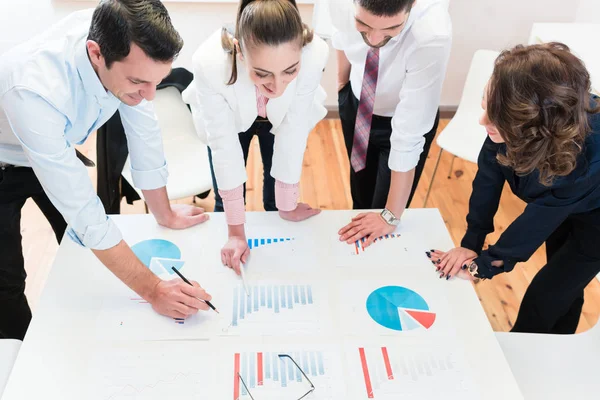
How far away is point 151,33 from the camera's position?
1.00 meters

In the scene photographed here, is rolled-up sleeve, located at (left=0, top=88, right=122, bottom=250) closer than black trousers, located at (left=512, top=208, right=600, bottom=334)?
Yes

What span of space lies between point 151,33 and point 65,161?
1.02ft

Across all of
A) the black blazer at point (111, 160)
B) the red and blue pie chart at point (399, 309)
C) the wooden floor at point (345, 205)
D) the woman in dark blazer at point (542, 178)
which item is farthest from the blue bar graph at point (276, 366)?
the wooden floor at point (345, 205)

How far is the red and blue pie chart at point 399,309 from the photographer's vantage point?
1.20 meters

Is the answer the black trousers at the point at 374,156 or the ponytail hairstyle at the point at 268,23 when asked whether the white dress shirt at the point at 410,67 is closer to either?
the black trousers at the point at 374,156

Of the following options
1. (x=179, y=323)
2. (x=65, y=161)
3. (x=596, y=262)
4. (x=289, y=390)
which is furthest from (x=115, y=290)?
(x=596, y=262)

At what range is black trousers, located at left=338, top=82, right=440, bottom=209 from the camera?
169 centimetres

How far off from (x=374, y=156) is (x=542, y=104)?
791 mm

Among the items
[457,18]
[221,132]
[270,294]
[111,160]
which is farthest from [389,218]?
[457,18]

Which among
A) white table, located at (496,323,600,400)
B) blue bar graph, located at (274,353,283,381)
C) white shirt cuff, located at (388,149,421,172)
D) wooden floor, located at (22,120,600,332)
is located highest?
white shirt cuff, located at (388,149,421,172)

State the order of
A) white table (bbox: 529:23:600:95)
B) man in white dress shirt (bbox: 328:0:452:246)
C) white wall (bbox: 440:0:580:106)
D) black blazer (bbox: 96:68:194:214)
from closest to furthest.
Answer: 1. man in white dress shirt (bbox: 328:0:452:246)
2. black blazer (bbox: 96:68:194:214)
3. white table (bbox: 529:23:600:95)
4. white wall (bbox: 440:0:580:106)

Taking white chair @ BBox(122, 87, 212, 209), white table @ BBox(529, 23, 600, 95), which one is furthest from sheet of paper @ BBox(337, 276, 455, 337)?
white table @ BBox(529, 23, 600, 95)

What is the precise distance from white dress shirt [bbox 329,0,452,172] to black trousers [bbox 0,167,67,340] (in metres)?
1.00

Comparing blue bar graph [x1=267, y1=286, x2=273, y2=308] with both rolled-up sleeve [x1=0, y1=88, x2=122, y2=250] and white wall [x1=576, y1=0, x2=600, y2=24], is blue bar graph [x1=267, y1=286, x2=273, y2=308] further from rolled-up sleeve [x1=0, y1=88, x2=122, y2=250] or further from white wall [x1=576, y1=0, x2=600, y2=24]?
white wall [x1=576, y1=0, x2=600, y2=24]
